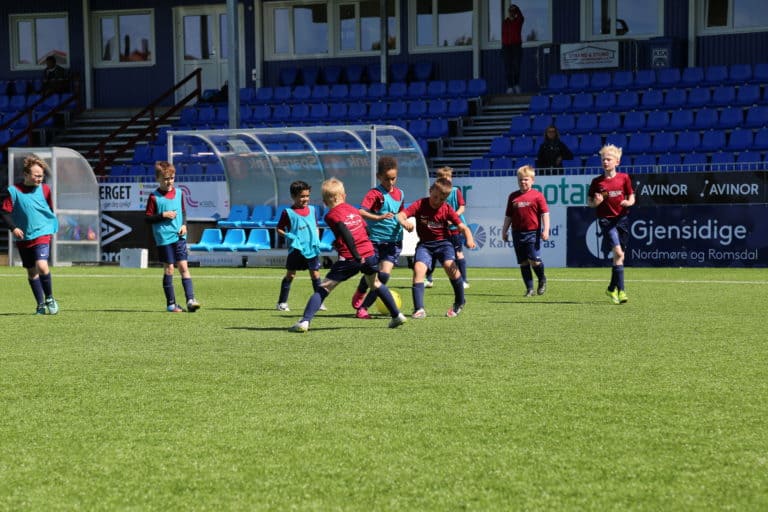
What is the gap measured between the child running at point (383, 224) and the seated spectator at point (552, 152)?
40.5ft

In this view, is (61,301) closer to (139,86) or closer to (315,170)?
(315,170)

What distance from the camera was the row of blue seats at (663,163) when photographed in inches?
911

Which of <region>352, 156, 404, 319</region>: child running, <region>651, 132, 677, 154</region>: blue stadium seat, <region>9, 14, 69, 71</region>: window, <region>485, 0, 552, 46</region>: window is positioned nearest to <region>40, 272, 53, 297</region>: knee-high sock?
<region>352, 156, 404, 319</region>: child running

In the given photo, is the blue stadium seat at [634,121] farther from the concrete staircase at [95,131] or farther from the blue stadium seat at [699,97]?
the concrete staircase at [95,131]

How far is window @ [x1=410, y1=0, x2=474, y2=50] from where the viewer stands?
36.0m

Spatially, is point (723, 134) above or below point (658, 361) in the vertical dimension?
above

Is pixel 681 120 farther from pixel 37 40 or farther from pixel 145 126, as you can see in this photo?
pixel 37 40

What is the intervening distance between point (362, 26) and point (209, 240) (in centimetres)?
1285

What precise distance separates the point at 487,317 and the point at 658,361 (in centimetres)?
408

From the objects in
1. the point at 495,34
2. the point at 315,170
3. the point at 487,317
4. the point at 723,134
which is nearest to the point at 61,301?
the point at 487,317

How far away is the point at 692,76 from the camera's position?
2969 cm

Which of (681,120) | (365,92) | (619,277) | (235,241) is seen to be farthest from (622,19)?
(619,277)

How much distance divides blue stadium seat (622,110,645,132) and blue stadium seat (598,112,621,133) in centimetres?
17

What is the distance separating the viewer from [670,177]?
23.2 meters
